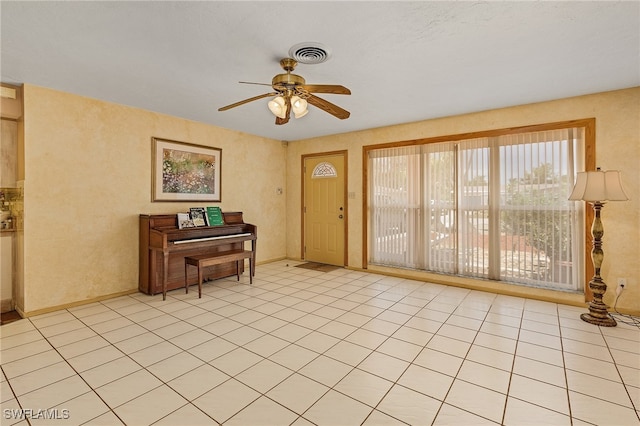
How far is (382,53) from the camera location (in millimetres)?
2461

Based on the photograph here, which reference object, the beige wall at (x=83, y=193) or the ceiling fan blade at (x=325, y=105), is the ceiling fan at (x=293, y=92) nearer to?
the ceiling fan blade at (x=325, y=105)

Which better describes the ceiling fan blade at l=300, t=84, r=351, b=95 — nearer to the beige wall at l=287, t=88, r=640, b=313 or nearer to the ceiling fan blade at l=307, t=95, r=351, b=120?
the ceiling fan blade at l=307, t=95, r=351, b=120

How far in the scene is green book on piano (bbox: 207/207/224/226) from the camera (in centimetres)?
451

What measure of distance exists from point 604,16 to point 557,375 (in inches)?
98.8

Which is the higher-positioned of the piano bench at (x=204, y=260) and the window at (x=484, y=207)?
the window at (x=484, y=207)

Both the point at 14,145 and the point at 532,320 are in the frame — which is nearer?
the point at 532,320

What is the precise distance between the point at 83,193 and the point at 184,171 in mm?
1299

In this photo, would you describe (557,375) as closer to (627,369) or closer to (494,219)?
(627,369)

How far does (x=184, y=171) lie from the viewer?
4496mm

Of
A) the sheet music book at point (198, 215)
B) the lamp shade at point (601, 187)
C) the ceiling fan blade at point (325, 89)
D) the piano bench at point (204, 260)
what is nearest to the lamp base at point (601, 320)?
the lamp shade at point (601, 187)

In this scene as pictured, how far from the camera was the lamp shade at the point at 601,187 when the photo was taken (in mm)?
2924

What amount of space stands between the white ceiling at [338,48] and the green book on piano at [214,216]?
1.66m

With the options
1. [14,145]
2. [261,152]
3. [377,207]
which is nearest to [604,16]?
[377,207]

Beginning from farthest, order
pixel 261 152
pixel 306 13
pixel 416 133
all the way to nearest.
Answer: pixel 261 152
pixel 416 133
pixel 306 13
